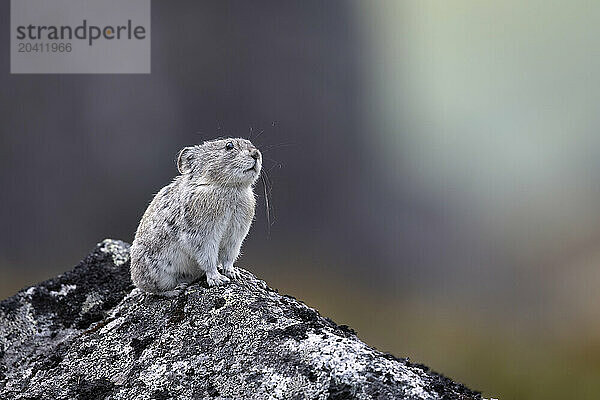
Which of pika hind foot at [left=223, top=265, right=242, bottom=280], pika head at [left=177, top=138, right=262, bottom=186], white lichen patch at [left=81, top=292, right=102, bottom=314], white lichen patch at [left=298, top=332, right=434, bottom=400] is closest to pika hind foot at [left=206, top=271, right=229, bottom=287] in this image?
pika hind foot at [left=223, top=265, right=242, bottom=280]

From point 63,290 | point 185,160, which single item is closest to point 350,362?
point 185,160

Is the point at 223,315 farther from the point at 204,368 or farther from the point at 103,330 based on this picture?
the point at 103,330

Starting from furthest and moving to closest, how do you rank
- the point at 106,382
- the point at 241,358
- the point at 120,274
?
the point at 120,274, the point at 106,382, the point at 241,358

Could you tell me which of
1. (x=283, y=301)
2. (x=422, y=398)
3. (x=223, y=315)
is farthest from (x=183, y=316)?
(x=422, y=398)

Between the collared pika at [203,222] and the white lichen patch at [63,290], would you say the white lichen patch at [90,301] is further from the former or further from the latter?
the collared pika at [203,222]

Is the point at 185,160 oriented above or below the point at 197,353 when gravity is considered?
above

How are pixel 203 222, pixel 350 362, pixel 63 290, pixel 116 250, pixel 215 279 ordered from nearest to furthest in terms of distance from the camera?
pixel 350 362 → pixel 215 279 → pixel 203 222 → pixel 63 290 → pixel 116 250

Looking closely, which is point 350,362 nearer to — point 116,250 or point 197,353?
point 197,353

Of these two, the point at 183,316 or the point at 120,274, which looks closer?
the point at 183,316
